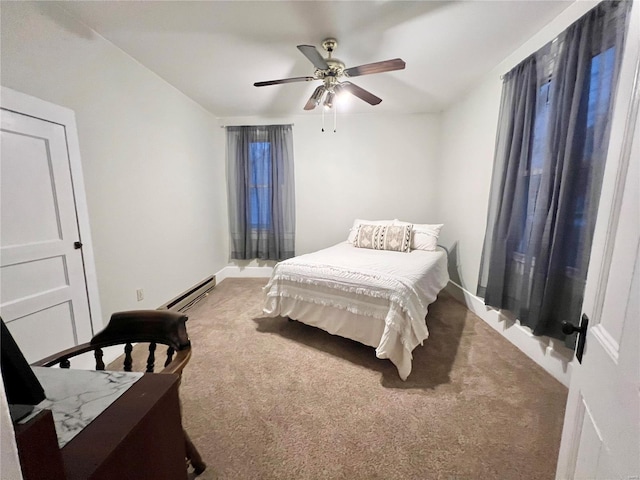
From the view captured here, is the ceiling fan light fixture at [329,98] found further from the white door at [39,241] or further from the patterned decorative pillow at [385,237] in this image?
the white door at [39,241]

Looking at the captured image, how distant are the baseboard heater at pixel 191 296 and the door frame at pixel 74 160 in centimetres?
76

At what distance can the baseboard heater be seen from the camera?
2.78 meters

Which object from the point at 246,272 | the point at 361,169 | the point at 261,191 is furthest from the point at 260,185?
the point at 361,169

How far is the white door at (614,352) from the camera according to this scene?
1.56ft

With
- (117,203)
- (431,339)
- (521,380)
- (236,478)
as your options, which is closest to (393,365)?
(431,339)

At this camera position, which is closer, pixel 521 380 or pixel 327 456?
pixel 327 456

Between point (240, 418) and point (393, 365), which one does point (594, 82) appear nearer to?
point (393, 365)

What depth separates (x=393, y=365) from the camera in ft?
6.25

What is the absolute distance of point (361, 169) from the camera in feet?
12.4

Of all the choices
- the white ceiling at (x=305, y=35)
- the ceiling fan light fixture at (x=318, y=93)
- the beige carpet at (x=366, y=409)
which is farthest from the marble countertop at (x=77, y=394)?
the ceiling fan light fixture at (x=318, y=93)

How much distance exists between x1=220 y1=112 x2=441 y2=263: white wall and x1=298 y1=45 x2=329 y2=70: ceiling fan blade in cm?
180

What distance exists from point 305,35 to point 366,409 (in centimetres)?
260

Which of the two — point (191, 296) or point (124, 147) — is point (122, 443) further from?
point (191, 296)

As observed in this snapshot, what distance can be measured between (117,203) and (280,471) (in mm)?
2233
